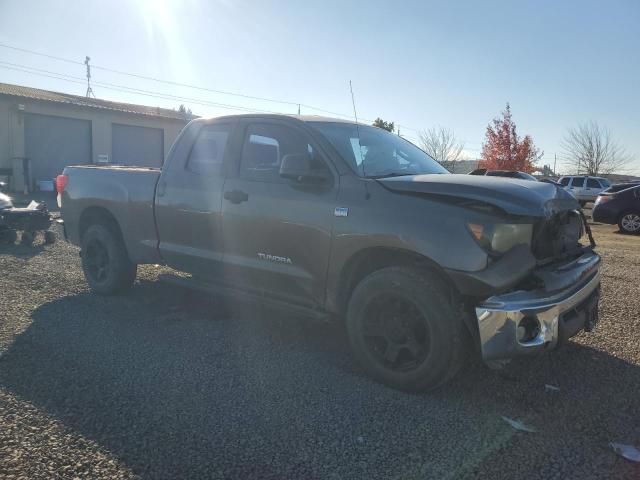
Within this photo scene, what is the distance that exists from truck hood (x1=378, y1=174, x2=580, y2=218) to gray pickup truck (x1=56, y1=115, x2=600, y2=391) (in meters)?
0.01

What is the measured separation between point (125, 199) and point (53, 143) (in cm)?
1911

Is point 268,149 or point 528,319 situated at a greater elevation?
point 268,149

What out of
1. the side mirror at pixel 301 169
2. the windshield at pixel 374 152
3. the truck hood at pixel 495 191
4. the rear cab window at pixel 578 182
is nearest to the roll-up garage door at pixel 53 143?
the windshield at pixel 374 152

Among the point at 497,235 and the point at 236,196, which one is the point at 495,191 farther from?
the point at 236,196

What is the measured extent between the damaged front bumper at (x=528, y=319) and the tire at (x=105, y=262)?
4.14 meters

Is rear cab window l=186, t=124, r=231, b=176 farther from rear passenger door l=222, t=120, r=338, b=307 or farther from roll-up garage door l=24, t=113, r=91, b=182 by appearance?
roll-up garage door l=24, t=113, r=91, b=182

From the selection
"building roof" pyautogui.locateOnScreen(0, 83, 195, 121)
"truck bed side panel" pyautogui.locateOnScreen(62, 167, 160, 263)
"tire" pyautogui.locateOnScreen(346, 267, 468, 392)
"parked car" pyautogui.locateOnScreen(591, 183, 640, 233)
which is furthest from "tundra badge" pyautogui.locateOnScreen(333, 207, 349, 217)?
"building roof" pyautogui.locateOnScreen(0, 83, 195, 121)

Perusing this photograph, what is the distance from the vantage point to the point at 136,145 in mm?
25172

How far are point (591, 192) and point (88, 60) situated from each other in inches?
2308

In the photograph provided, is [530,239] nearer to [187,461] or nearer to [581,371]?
[581,371]

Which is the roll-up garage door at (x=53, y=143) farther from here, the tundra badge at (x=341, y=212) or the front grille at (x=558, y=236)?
the front grille at (x=558, y=236)

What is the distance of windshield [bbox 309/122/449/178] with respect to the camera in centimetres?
418

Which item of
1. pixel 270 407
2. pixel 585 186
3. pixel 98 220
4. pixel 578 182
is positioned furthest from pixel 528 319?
pixel 578 182

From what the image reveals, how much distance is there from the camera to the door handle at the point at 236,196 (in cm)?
452
